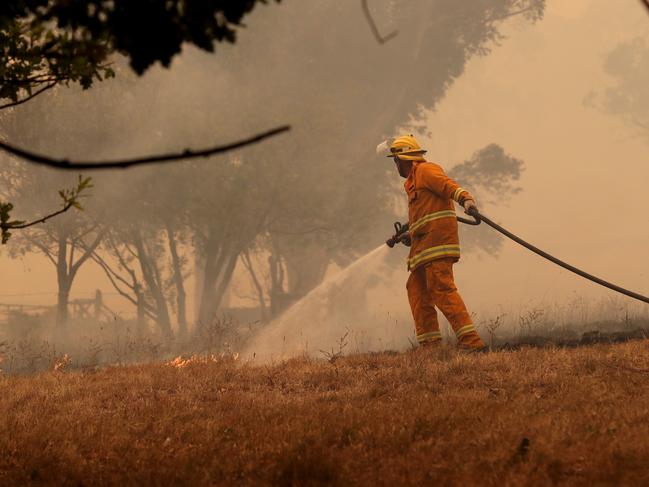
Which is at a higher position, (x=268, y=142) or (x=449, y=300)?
(x=268, y=142)

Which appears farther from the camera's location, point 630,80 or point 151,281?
point 630,80

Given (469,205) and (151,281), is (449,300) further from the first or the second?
(151,281)

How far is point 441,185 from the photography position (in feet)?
29.2

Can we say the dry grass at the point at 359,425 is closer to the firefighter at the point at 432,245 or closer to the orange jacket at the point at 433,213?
the firefighter at the point at 432,245

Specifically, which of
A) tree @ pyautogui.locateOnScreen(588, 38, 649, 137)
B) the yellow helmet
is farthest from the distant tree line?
tree @ pyautogui.locateOnScreen(588, 38, 649, 137)

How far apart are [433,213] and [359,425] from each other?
4.13m

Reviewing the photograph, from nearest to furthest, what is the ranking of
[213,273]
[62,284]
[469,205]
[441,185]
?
[469,205] < [441,185] < [62,284] < [213,273]

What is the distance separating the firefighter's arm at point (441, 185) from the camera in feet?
28.6

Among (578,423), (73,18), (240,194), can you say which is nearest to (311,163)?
(240,194)

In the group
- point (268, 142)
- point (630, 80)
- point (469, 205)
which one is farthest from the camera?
point (630, 80)

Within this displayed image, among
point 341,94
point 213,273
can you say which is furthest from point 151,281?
point 341,94

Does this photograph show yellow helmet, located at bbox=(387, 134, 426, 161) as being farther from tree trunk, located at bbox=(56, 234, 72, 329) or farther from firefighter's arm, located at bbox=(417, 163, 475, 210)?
tree trunk, located at bbox=(56, 234, 72, 329)

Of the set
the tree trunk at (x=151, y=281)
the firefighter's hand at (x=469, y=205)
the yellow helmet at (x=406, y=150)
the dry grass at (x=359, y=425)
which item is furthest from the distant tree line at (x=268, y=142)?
the dry grass at (x=359, y=425)

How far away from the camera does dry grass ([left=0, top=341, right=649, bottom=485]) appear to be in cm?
450
